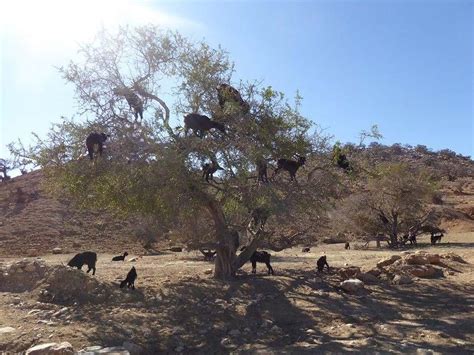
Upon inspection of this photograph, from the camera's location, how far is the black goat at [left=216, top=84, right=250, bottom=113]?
1141 centimetres

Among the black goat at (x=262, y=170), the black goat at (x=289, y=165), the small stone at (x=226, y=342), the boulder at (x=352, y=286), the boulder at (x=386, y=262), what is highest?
the black goat at (x=289, y=165)

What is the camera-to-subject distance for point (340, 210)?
28.6 m

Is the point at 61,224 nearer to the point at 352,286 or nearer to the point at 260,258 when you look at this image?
the point at 260,258

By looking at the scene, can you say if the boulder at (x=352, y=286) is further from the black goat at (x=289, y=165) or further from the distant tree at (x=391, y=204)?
the distant tree at (x=391, y=204)

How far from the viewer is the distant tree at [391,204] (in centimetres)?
2822

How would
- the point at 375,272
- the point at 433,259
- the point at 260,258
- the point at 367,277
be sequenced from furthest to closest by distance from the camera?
the point at 433,259
the point at 260,258
the point at 375,272
the point at 367,277

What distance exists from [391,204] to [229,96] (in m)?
20.2

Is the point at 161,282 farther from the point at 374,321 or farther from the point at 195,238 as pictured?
the point at 374,321

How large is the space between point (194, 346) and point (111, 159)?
15.9ft

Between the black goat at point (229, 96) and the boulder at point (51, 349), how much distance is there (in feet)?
20.4

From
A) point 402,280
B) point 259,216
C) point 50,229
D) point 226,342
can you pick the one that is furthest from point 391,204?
point 226,342

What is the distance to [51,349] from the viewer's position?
7.77 metres

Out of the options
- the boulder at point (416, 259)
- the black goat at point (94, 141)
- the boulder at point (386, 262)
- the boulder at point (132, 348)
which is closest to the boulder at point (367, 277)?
the boulder at point (386, 262)

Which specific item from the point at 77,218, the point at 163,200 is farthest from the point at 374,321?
the point at 77,218
